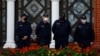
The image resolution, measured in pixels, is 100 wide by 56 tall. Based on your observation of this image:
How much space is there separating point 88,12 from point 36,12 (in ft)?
5.51

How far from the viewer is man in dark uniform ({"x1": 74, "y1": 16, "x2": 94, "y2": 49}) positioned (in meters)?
11.5

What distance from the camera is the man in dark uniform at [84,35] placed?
11.5 metres

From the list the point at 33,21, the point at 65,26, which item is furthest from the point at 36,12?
the point at 65,26

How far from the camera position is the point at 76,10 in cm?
1345

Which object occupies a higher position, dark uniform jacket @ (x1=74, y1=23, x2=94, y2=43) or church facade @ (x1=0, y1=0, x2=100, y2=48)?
church facade @ (x1=0, y1=0, x2=100, y2=48)

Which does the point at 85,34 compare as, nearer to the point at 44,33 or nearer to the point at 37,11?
the point at 44,33

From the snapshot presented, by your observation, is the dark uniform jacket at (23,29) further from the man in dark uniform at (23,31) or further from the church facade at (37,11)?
the church facade at (37,11)

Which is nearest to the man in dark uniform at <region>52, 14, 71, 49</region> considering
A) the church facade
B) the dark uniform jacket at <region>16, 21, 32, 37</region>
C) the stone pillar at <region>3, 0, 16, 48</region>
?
the dark uniform jacket at <region>16, 21, 32, 37</region>

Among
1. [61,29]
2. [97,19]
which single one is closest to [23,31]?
[61,29]

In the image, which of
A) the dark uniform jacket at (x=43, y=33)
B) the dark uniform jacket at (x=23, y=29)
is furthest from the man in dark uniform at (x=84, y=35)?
the dark uniform jacket at (x=23, y=29)

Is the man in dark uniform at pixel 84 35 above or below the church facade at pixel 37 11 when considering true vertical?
below

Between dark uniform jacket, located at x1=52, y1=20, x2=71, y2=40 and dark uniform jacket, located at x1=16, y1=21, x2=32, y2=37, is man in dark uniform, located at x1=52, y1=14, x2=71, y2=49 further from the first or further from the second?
dark uniform jacket, located at x1=16, y1=21, x2=32, y2=37

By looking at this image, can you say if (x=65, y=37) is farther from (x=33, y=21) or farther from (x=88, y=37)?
(x=33, y=21)

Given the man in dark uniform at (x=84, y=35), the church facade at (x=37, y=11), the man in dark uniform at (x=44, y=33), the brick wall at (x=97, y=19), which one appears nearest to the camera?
the man in dark uniform at (x=84, y=35)
